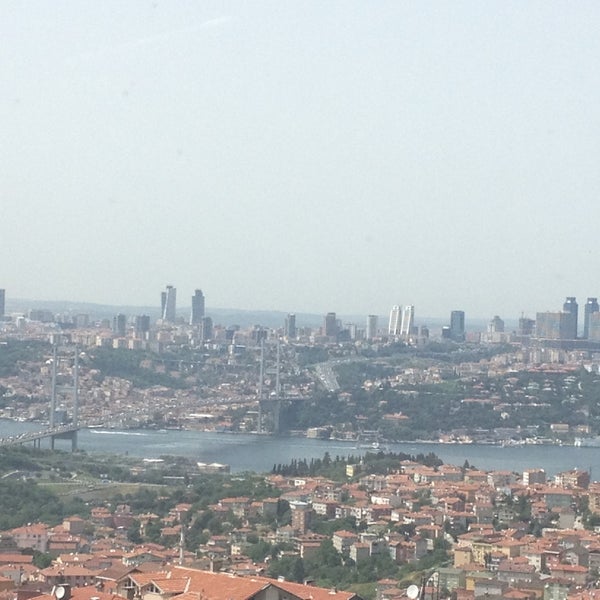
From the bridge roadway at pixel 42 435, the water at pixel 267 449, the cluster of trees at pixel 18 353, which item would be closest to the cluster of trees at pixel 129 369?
the cluster of trees at pixel 18 353

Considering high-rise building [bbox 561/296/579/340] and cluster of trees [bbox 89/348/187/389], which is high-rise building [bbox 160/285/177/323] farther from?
cluster of trees [bbox 89/348/187/389]

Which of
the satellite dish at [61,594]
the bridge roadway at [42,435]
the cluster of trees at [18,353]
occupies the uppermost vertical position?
the cluster of trees at [18,353]

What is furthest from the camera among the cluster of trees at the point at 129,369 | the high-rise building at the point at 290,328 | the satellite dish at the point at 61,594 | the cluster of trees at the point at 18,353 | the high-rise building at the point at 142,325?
the high-rise building at the point at 290,328

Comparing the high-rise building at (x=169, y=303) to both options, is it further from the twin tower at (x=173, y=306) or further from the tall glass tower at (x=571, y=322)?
the tall glass tower at (x=571, y=322)

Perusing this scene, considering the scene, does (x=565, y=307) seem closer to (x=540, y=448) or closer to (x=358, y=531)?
(x=540, y=448)

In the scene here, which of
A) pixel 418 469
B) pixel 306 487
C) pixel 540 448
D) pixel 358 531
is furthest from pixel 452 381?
pixel 358 531

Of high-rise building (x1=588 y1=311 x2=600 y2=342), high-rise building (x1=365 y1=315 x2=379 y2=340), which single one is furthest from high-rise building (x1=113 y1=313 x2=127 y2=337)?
high-rise building (x1=588 y1=311 x2=600 y2=342)
